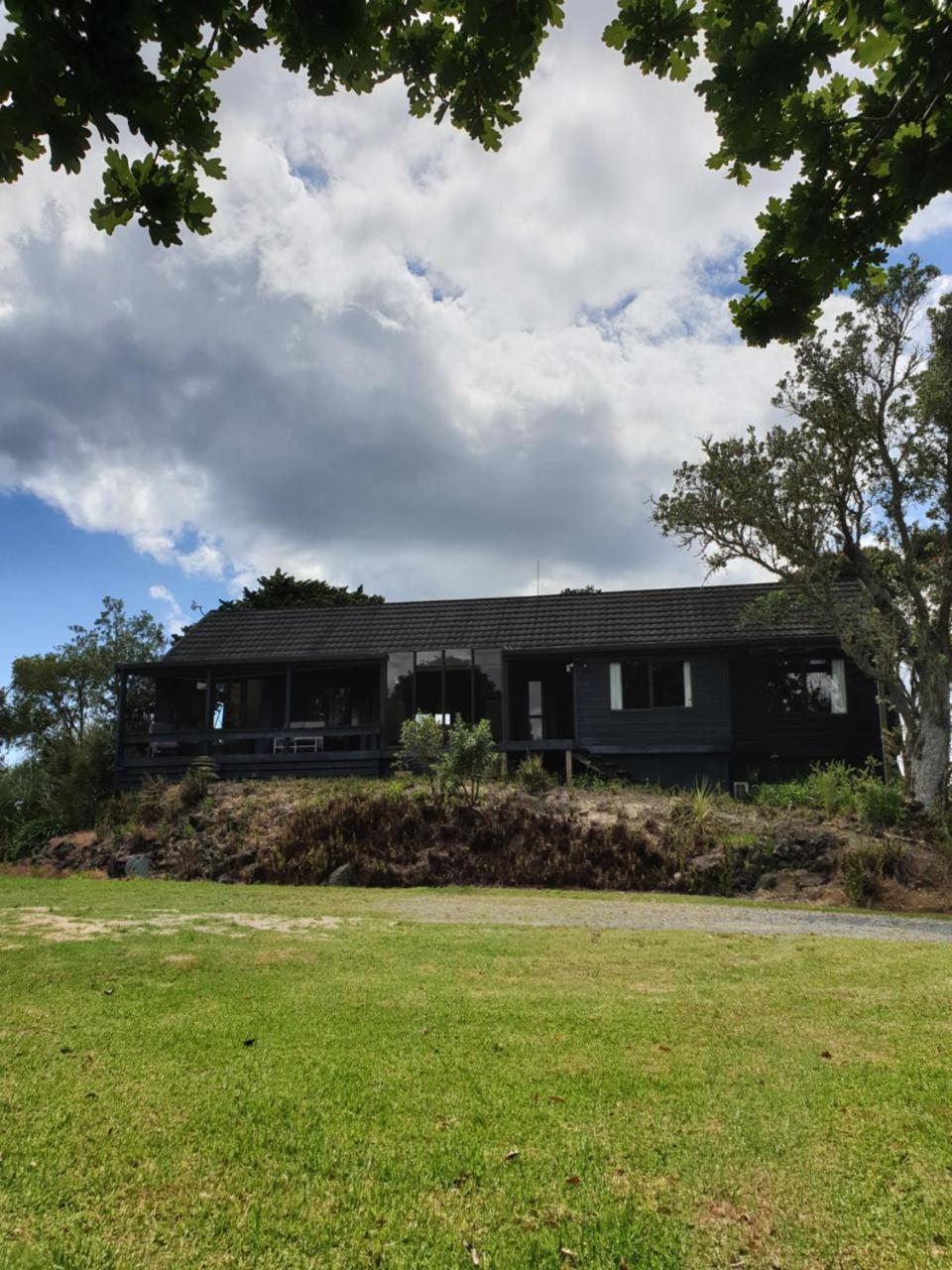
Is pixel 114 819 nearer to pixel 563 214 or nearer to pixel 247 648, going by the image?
pixel 247 648

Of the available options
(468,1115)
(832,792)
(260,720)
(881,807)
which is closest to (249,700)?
(260,720)

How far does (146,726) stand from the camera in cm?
3238

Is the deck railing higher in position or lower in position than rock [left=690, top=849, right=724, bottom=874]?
higher

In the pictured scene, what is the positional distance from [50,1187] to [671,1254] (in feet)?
7.86

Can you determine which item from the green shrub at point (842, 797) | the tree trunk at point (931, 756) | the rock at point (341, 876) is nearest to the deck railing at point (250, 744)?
the rock at point (341, 876)

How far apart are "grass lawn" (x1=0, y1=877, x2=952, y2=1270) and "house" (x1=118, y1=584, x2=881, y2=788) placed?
53.4ft

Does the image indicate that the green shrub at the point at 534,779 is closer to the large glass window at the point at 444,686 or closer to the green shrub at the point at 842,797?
the green shrub at the point at 842,797

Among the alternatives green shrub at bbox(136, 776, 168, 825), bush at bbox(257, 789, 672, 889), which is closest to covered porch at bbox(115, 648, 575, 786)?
green shrub at bbox(136, 776, 168, 825)

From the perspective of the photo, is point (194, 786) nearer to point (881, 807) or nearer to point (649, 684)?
point (649, 684)

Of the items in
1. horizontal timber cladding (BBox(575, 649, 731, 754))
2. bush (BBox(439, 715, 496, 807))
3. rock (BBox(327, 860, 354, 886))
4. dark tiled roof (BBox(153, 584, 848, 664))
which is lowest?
rock (BBox(327, 860, 354, 886))

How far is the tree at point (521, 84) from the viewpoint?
263 centimetres

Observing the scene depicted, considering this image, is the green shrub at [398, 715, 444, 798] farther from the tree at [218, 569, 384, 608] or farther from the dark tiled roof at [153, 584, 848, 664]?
the tree at [218, 569, 384, 608]

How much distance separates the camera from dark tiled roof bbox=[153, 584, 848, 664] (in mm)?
23859

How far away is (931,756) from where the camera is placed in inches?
650
